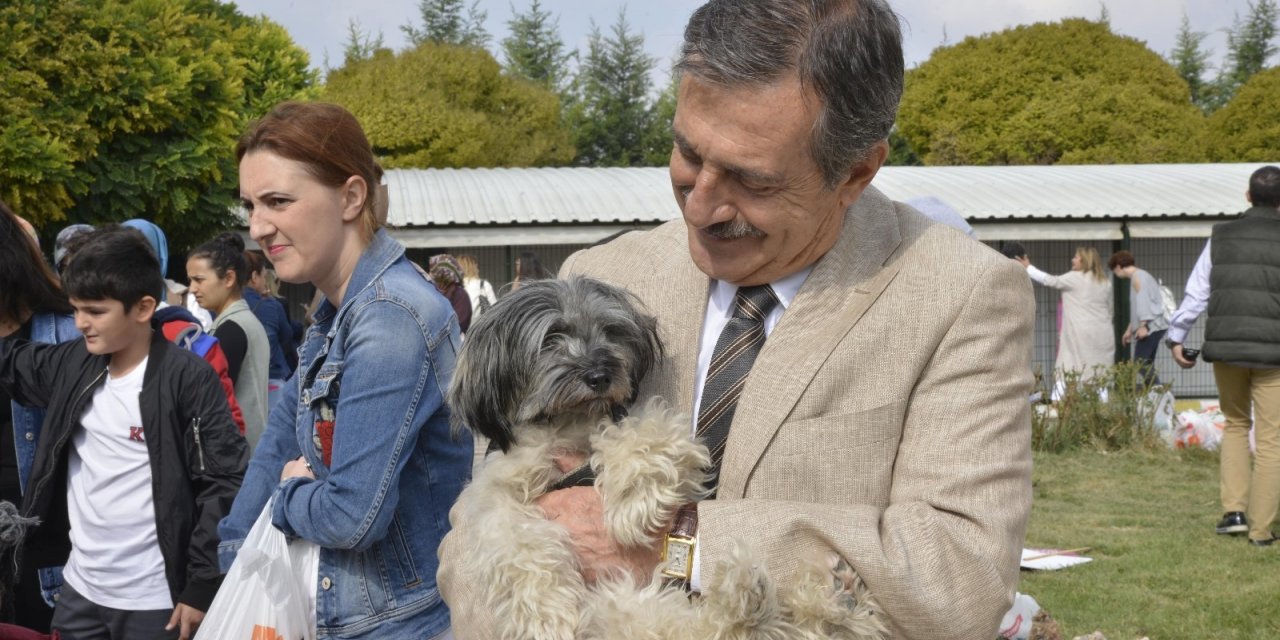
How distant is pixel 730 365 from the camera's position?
7.45ft

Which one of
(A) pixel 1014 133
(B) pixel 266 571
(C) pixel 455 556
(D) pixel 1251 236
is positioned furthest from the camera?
(A) pixel 1014 133

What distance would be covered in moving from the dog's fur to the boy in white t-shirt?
1.95 metres

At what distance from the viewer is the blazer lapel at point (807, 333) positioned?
2123 millimetres

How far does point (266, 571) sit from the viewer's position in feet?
9.89

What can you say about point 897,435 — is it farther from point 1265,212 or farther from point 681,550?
point 1265,212

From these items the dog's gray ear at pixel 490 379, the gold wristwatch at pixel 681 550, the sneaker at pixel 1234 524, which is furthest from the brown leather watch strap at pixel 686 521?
the sneaker at pixel 1234 524

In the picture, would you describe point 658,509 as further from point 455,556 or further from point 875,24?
point 875,24

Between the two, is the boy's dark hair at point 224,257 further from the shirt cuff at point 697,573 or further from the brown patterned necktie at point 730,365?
the shirt cuff at point 697,573

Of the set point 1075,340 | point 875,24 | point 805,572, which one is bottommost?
point 1075,340

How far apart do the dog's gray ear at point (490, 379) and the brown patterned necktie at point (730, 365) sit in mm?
438

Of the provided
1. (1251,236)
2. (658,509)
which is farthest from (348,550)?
(1251,236)

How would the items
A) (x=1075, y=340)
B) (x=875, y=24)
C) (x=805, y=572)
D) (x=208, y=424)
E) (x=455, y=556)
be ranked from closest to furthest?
(x=805, y=572) < (x=875, y=24) < (x=455, y=556) < (x=208, y=424) < (x=1075, y=340)

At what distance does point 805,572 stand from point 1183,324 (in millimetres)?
8301

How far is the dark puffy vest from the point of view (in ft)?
26.2
